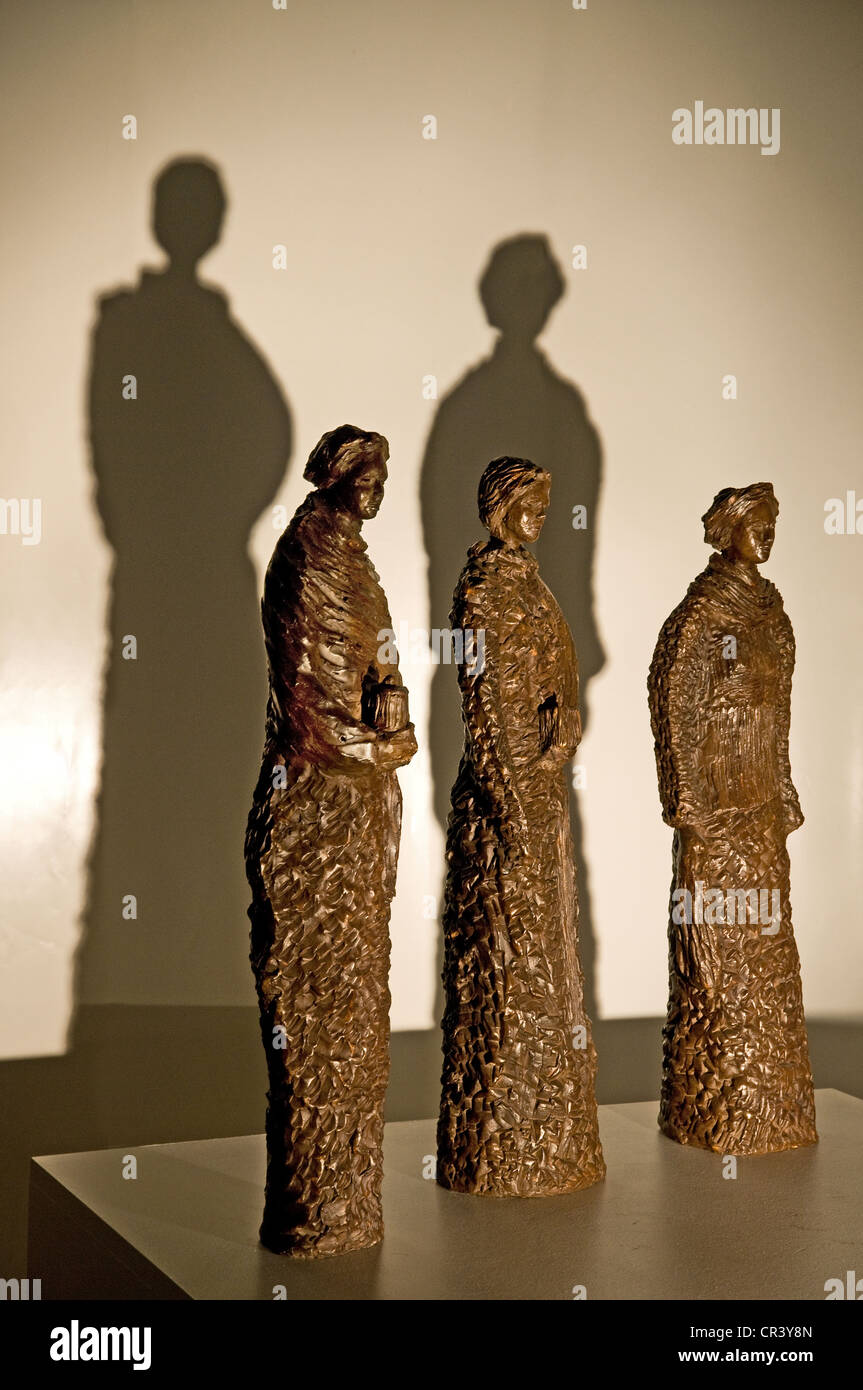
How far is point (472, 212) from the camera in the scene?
15.8 ft

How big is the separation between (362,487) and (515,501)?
0.48m

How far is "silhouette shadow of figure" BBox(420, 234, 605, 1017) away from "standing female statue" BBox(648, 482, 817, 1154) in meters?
1.18

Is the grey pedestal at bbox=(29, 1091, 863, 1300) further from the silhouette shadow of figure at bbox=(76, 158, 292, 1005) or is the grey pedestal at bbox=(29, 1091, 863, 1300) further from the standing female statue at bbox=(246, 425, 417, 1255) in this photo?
the silhouette shadow of figure at bbox=(76, 158, 292, 1005)

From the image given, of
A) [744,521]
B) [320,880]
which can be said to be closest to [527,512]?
[744,521]

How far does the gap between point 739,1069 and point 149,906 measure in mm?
1684

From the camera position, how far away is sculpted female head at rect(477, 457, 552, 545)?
3.39 meters

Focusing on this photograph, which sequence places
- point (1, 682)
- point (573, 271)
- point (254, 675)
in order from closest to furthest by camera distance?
1. point (1, 682)
2. point (254, 675)
3. point (573, 271)

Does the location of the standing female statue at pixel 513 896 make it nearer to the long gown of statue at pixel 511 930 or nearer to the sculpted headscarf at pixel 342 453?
the long gown of statue at pixel 511 930

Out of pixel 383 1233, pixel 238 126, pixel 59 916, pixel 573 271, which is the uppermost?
pixel 238 126

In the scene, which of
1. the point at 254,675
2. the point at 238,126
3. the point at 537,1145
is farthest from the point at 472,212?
the point at 537,1145

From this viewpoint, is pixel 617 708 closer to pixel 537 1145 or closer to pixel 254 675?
pixel 254 675

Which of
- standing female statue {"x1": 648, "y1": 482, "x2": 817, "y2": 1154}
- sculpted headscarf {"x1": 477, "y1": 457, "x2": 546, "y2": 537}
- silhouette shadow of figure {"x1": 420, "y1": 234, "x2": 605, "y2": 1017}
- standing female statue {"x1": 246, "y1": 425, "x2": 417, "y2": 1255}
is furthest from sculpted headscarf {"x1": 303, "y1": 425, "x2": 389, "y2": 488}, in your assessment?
silhouette shadow of figure {"x1": 420, "y1": 234, "x2": 605, "y2": 1017}

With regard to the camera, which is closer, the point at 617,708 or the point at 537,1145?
the point at 537,1145
